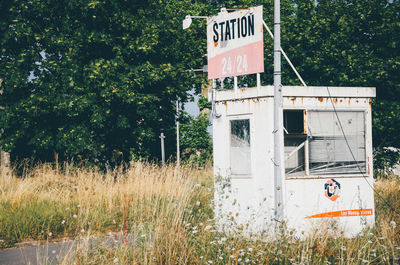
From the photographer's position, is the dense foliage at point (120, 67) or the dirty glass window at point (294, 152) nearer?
the dirty glass window at point (294, 152)

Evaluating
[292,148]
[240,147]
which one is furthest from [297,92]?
[240,147]

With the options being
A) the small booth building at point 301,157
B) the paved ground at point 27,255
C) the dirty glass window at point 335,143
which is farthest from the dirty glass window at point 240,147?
the paved ground at point 27,255

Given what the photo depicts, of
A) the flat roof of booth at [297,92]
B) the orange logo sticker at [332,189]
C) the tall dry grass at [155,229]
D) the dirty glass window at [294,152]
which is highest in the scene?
the flat roof of booth at [297,92]

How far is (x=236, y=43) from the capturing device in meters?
8.48

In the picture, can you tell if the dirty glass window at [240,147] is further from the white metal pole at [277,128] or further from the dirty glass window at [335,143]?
the dirty glass window at [335,143]

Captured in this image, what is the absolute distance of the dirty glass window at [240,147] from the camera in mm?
8273

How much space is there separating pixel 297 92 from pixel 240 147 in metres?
1.45

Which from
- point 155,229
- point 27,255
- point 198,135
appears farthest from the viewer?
point 198,135

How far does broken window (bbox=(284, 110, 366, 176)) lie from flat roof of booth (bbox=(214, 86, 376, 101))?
0.33 meters

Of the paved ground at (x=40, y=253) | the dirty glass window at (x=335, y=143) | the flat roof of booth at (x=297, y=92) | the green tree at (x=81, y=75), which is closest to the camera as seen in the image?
the paved ground at (x=40, y=253)

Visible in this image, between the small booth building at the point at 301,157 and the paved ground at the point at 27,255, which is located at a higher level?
the small booth building at the point at 301,157

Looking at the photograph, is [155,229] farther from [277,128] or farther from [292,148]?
[292,148]

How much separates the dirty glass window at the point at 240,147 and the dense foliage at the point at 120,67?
26.9ft

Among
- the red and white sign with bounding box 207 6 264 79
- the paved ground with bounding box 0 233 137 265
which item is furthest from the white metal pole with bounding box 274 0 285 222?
the paved ground with bounding box 0 233 137 265
